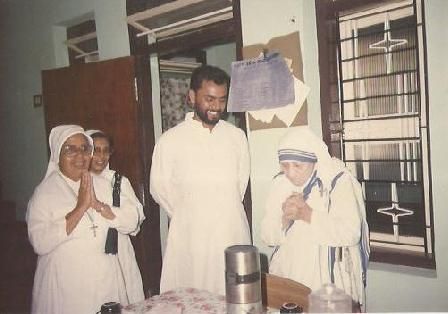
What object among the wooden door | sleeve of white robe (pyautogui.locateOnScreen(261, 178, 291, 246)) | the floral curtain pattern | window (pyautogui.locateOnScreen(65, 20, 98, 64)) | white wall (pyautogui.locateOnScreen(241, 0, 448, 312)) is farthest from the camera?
the floral curtain pattern

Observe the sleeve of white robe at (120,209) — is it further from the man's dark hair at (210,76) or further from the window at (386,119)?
the window at (386,119)

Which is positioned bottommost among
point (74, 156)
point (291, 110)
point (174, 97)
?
point (74, 156)

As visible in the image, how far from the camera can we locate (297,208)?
67.6 inches

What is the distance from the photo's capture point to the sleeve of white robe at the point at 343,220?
5.37 feet

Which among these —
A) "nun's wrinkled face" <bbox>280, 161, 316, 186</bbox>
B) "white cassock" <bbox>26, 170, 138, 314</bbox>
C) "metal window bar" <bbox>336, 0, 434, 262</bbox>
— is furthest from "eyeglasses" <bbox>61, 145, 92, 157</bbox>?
"metal window bar" <bbox>336, 0, 434, 262</bbox>

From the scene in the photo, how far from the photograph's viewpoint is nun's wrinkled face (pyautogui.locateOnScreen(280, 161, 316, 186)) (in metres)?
1.72

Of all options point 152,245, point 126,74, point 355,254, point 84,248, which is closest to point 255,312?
point 355,254

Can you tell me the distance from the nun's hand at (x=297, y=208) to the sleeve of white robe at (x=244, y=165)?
0.39 m

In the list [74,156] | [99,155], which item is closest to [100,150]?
[99,155]

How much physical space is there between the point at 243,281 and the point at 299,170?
0.70 meters

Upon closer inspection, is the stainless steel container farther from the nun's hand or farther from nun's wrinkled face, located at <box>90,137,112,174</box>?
nun's wrinkled face, located at <box>90,137,112,174</box>

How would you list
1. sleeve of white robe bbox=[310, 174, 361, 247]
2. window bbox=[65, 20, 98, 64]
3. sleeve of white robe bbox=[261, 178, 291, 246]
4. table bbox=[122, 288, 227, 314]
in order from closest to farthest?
table bbox=[122, 288, 227, 314], sleeve of white robe bbox=[310, 174, 361, 247], sleeve of white robe bbox=[261, 178, 291, 246], window bbox=[65, 20, 98, 64]

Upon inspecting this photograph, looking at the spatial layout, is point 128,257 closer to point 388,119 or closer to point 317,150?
point 317,150

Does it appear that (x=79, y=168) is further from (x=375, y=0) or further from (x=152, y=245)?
(x=375, y=0)
